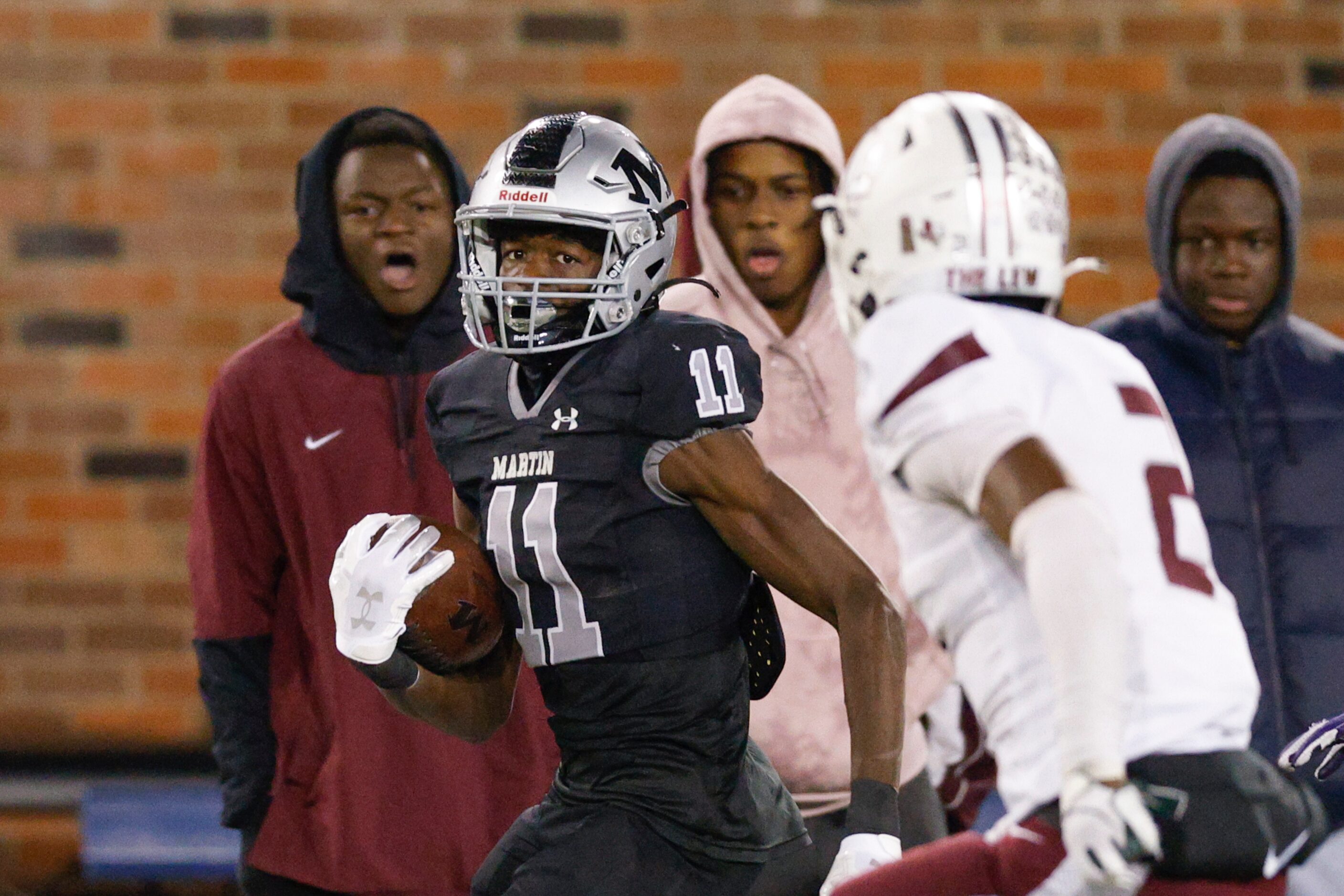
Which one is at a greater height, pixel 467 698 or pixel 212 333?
pixel 212 333

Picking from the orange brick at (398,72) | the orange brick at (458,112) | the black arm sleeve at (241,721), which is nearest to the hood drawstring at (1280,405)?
the black arm sleeve at (241,721)

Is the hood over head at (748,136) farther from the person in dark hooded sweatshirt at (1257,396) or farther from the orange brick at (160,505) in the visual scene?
the orange brick at (160,505)

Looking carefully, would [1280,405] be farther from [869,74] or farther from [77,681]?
[77,681]

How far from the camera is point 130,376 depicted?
14.2ft

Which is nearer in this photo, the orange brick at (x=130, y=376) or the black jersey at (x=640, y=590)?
the black jersey at (x=640, y=590)

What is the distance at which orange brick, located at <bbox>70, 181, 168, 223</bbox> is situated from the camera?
4.31 metres

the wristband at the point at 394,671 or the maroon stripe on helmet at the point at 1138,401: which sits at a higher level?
the maroon stripe on helmet at the point at 1138,401

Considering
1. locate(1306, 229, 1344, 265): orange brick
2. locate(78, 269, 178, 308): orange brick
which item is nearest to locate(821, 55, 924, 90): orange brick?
locate(1306, 229, 1344, 265): orange brick

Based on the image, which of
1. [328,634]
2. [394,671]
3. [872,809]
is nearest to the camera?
[872,809]

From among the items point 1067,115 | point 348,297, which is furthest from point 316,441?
point 1067,115

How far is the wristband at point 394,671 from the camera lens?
230 cm

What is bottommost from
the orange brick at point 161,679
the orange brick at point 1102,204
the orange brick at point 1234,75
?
the orange brick at point 161,679

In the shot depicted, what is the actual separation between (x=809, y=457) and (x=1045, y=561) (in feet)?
4.32

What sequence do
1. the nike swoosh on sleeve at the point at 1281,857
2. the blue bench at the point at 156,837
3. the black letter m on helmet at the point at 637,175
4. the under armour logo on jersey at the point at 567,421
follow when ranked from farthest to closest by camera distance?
the blue bench at the point at 156,837 < the black letter m on helmet at the point at 637,175 < the under armour logo on jersey at the point at 567,421 < the nike swoosh on sleeve at the point at 1281,857
